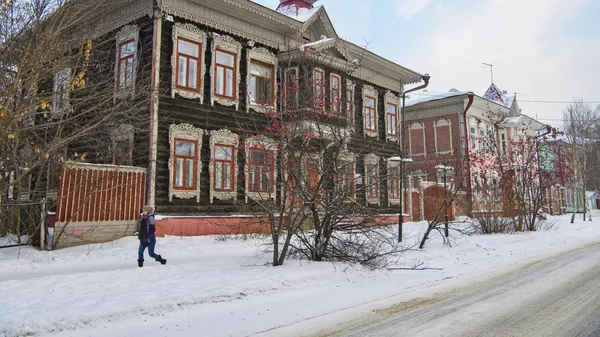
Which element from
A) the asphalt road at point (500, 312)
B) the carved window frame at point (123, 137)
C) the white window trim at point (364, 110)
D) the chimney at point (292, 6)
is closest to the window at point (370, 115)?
the white window trim at point (364, 110)

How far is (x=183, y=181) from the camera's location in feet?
51.0

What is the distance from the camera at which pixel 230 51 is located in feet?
56.1

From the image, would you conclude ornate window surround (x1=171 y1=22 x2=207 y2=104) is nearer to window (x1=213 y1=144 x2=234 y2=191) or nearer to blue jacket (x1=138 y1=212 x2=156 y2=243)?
window (x1=213 y1=144 x2=234 y2=191)

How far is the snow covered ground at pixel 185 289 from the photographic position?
5.46 metres

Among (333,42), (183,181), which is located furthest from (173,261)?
(333,42)

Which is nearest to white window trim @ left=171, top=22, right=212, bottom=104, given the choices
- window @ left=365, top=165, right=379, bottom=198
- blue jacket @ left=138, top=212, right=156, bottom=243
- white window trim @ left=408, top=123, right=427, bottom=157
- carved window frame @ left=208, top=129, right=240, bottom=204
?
carved window frame @ left=208, top=129, right=240, bottom=204

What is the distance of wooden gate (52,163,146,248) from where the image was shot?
483 inches

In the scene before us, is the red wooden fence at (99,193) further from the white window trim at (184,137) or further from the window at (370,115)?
the window at (370,115)

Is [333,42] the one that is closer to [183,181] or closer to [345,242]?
[183,181]

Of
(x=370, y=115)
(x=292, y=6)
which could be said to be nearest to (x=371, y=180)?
(x=370, y=115)

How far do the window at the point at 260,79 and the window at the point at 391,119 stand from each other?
8.67m

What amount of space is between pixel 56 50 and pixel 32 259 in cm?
562

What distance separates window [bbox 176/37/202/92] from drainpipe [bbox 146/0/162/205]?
0.86 metres

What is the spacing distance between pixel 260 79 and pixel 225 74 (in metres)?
1.84
